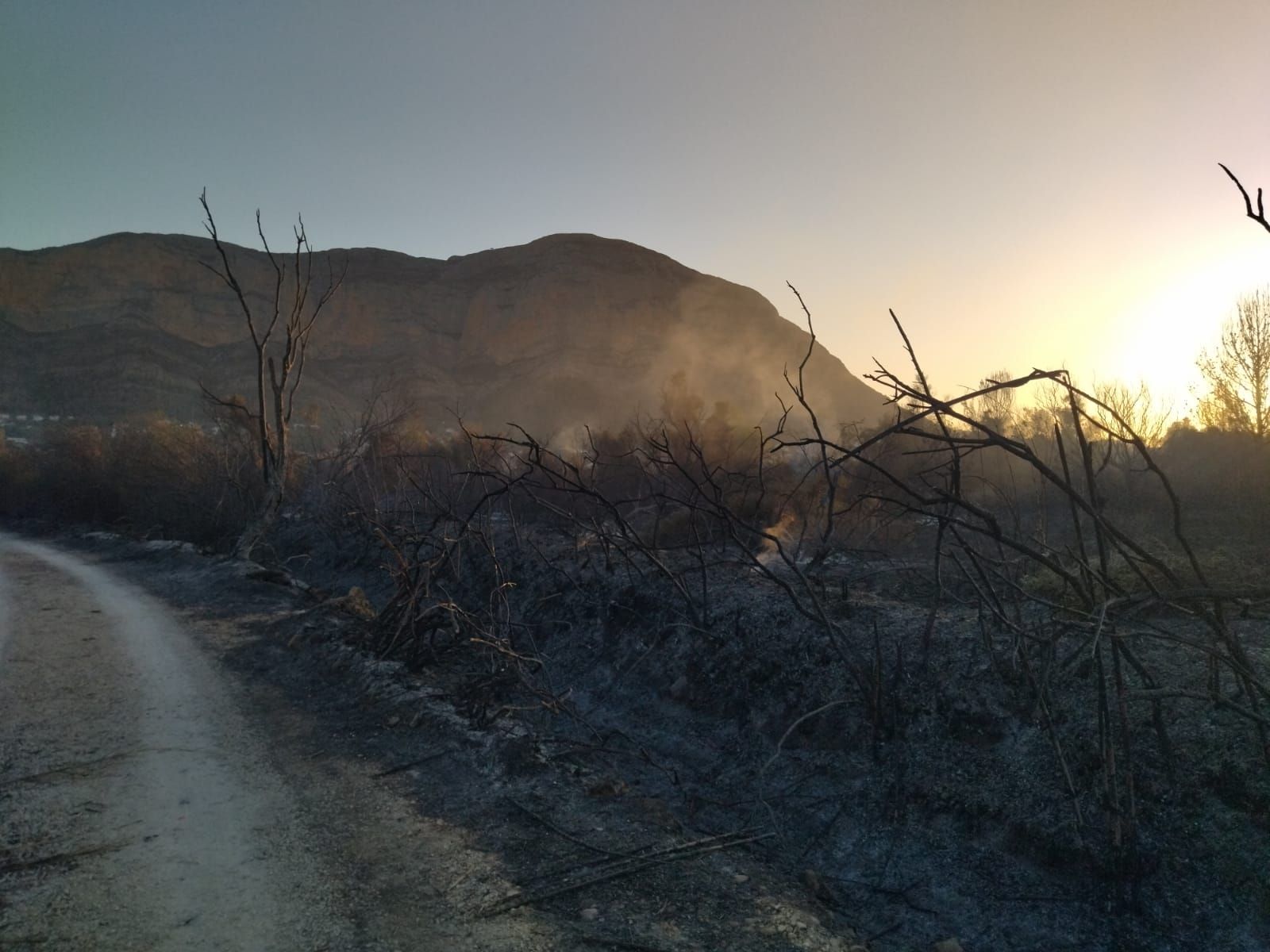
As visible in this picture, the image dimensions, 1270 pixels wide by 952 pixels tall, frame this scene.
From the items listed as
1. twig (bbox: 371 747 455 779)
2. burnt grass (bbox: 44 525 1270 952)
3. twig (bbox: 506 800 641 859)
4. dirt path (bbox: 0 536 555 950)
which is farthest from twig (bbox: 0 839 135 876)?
twig (bbox: 506 800 641 859)

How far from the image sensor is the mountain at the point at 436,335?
5544cm

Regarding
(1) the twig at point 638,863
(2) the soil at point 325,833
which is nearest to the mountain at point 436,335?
(2) the soil at point 325,833

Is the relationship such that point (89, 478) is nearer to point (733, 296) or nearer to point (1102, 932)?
point (1102, 932)

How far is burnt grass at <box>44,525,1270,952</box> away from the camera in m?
4.01

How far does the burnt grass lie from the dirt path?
0.52m

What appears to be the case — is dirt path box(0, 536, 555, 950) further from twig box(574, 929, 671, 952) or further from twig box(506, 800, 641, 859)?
twig box(506, 800, 641, 859)

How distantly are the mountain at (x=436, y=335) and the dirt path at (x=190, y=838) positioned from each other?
44756mm

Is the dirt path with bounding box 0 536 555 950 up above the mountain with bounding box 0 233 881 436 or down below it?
below

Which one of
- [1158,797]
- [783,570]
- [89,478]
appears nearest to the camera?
[1158,797]

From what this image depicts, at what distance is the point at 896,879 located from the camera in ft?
15.4

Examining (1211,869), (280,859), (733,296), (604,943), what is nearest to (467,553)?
(280,859)

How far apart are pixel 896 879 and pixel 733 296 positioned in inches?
3140

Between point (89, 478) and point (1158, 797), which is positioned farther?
point (89, 478)

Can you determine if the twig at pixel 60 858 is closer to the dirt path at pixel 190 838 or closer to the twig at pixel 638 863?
the dirt path at pixel 190 838
